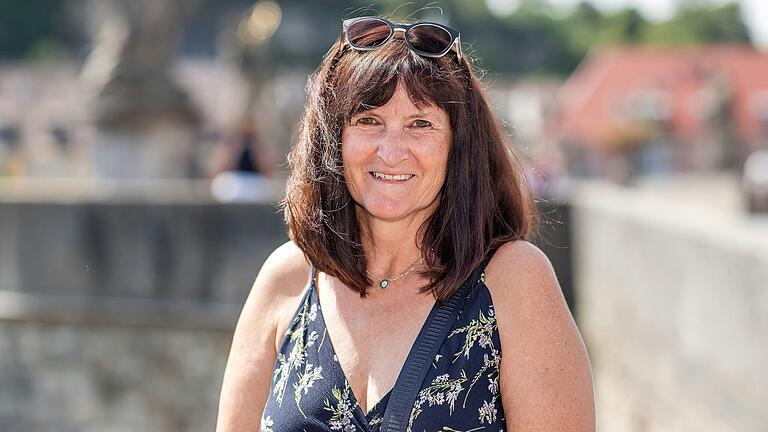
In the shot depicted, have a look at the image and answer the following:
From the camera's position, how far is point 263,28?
15891 mm

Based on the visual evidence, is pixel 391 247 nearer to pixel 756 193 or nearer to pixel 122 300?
pixel 122 300

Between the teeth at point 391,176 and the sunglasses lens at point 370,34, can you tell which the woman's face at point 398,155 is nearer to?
the teeth at point 391,176

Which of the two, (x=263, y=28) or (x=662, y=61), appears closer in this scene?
(x=263, y=28)

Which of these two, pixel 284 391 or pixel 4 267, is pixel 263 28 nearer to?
pixel 4 267

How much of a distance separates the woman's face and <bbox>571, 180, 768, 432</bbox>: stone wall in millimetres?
2732

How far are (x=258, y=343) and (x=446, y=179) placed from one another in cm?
50

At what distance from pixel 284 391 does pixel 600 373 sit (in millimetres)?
8175

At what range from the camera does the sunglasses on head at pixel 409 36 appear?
2471mm

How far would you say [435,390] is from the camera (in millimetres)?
2293

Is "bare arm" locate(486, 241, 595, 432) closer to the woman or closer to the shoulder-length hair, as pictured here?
the woman

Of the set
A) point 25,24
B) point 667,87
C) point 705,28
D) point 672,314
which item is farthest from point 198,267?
point 705,28

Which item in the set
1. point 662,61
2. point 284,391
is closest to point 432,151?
point 284,391

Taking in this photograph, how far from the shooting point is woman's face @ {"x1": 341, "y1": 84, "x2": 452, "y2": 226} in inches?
97.4

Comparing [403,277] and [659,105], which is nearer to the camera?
[403,277]
